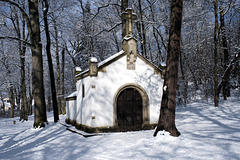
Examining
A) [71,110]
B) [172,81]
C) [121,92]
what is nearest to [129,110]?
[121,92]

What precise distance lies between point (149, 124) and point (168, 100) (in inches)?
153

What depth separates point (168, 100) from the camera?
7305mm

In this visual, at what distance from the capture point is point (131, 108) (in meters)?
10.6

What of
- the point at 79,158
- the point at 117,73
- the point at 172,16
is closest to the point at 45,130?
the point at 117,73

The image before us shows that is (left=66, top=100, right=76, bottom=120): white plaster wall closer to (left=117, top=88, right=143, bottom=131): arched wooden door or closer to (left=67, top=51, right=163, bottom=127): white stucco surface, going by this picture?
(left=67, top=51, right=163, bottom=127): white stucco surface

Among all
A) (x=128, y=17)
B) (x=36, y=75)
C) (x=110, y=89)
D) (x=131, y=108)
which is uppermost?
(x=128, y=17)

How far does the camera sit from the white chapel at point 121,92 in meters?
9.97

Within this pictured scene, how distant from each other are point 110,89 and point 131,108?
5.28 feet

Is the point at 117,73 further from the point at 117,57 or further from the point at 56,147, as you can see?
the point at 56,147

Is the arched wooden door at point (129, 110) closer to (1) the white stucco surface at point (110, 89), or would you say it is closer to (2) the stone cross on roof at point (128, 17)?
(1) the white stucco surface at point (110, 89)

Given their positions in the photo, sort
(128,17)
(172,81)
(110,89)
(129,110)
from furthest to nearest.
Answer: (128,17) → (129,110) → (110,89) → (172,81)

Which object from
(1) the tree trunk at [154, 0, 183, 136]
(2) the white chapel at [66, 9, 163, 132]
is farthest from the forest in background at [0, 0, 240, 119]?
(1) the tree trunk at [154, 0, 183, 136]

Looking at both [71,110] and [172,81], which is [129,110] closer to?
[172,81]

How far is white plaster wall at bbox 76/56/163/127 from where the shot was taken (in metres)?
9.91
